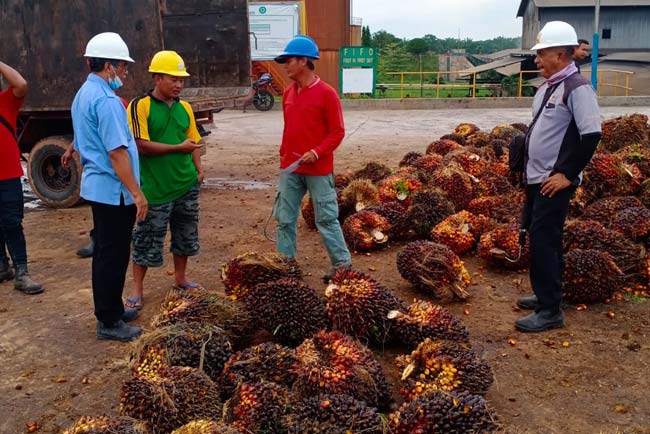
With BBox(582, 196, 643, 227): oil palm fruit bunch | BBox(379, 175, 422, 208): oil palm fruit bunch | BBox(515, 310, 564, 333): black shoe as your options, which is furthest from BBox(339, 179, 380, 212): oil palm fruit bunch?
BBox(515, 310, 564, 333): black shoe

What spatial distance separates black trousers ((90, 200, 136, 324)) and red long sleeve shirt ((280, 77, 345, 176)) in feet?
4.56

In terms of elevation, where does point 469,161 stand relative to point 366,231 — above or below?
above

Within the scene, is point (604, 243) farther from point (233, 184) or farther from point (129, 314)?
point (233, 184)

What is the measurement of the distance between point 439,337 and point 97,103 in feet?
8.39

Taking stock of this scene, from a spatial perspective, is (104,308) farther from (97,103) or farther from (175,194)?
(97,103)

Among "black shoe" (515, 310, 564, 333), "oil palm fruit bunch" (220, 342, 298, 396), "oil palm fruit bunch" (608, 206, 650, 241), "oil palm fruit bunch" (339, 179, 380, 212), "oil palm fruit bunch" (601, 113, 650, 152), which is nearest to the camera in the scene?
"oil palm fruit bunch" (220, 342, 298, 396)

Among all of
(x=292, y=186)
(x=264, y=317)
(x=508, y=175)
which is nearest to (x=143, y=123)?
(x=292, y=186)

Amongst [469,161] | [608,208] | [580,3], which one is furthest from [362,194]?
[580,3]

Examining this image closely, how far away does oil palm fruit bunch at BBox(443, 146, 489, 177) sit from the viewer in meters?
7.35

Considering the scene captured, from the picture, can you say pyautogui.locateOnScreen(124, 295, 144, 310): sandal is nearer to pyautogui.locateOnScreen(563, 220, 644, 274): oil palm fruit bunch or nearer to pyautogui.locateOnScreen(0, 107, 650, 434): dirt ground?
pyautogui.locateOnScreen(0, 107, 650, 434): dirt ground

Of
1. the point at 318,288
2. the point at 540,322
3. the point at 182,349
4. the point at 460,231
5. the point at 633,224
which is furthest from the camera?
the point at 460,231

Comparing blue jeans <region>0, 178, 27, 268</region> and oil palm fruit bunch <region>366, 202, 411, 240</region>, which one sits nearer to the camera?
blue jeans <region>0, 178, 27, 268</region>

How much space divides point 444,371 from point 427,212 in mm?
3298

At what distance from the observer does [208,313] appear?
3807 mm
